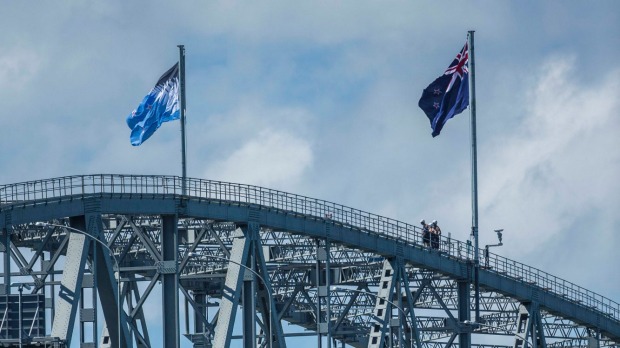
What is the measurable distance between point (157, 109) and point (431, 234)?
19.5 metres

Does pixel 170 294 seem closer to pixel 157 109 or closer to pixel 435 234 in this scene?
pixel 157 109

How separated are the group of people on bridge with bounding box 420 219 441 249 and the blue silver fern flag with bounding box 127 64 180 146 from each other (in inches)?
683

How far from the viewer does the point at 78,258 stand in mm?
100438

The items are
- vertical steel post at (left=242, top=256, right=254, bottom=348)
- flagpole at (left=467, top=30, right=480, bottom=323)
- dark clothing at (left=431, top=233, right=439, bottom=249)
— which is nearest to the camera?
vertical steel post at (left=242, top=256, right=254, bottom=348)

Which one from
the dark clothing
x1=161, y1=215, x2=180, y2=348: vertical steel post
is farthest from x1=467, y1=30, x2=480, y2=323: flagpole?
x1=161, y1=215, x2=180, y2=348: vertical steel post

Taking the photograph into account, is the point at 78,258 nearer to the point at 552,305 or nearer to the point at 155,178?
the point at 155,178

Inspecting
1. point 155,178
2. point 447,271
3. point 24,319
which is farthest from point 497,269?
point 24,319

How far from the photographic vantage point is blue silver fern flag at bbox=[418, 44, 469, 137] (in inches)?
4683

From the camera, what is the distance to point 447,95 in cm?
11969

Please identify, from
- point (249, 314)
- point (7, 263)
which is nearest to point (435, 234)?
point (249, 314)

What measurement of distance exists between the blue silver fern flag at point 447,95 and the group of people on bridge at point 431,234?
24.6 feet

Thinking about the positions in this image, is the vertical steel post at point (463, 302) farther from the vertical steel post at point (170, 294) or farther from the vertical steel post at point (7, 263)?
the vertical steel post at point (7, 263)

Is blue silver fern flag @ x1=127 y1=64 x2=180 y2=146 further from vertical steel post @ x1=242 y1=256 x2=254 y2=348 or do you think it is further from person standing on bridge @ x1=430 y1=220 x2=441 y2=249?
person standing on bridge @ x1=430 y1=220 x2=441 y2=249

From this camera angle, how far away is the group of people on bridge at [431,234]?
124 meters
